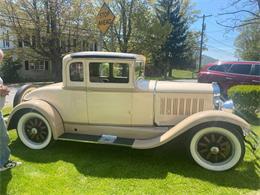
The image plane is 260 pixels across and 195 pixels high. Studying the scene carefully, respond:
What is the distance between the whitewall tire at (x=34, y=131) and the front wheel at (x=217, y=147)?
8.36 ft

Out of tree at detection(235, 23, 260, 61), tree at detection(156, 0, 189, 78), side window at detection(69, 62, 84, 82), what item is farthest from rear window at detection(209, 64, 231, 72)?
tree at detection(235, 23, 260, 61)

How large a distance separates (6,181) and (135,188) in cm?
179

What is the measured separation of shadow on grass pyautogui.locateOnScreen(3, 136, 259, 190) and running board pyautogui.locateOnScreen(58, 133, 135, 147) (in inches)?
11.5

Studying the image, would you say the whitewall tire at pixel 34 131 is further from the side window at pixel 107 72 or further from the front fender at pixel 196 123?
the front fender at pixel 196 123

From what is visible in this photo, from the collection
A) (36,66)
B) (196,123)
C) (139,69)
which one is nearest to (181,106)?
(196,123)

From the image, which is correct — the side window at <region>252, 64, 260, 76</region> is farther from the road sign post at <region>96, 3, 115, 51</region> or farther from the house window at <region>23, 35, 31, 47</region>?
the house window at <region>23, 35, 31, 47</region>

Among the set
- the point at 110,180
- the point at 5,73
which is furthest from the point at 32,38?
the point at 110,180

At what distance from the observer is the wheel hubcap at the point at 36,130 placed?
16.5 feet

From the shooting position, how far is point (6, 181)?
→ 385 cm

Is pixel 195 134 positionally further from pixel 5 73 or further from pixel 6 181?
pixel 5 73

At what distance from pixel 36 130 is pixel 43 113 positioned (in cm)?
42

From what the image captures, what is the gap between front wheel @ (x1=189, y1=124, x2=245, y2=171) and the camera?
416 centimetres

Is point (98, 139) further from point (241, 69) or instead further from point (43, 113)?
point (241, 69)

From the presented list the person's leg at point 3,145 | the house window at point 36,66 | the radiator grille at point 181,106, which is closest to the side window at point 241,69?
the radiator grille at point 181,106
